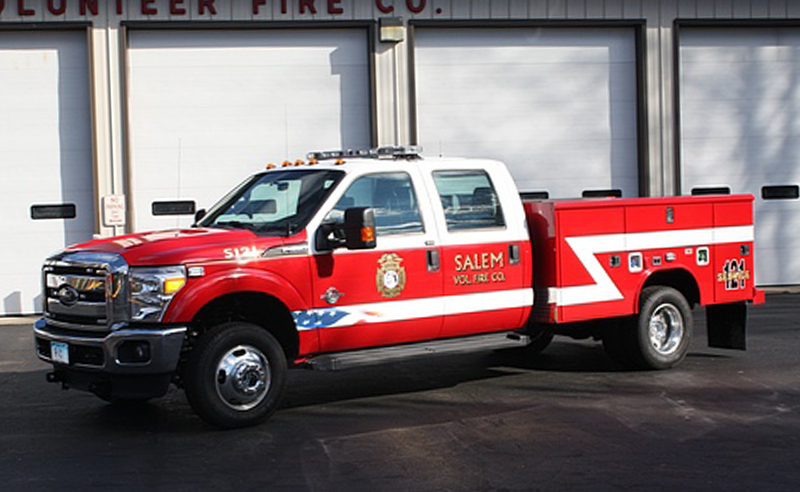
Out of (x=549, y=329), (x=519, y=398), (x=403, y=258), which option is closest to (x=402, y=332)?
(x=403, y=258)

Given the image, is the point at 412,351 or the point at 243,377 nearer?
the point at 243,377

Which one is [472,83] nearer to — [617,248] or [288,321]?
[617,248]

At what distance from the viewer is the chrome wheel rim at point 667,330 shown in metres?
10.3

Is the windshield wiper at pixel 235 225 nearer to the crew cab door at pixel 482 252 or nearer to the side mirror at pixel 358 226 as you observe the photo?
the side mirror at pixel 358 226

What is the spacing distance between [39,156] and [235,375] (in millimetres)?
10687

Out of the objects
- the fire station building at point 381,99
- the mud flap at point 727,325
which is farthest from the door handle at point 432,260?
the fire station building at point 381,99

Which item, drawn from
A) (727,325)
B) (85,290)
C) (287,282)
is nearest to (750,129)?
(727,325)

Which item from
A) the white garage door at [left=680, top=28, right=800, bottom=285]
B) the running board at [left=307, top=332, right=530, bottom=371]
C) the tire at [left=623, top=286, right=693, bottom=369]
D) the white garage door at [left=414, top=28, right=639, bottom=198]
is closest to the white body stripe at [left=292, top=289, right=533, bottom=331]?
the running board at [left=307, top=332, right=530, bottom=371]

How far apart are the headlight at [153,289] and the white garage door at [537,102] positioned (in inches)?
416

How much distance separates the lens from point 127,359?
7574mm

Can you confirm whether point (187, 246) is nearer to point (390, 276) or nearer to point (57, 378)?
point (57, 378)

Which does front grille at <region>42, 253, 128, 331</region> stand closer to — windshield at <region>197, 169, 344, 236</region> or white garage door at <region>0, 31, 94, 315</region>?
windshield at <region>197, 169, 344, 236</region>

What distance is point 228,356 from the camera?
781 cm

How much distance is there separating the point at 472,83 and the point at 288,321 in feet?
34.8
